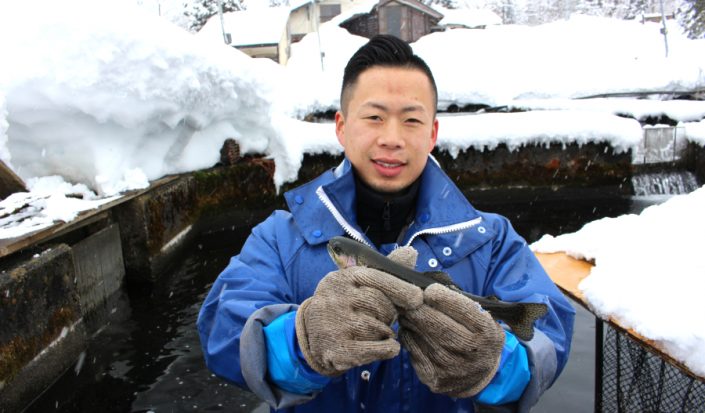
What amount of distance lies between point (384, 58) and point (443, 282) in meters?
0.95

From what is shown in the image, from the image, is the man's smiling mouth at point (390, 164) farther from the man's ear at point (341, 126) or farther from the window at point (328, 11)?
the window at point (328, 11)

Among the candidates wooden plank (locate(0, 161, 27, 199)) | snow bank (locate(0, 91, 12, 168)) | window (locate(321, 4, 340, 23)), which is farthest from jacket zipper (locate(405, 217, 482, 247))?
window (locate(321, 4, 340, 23))

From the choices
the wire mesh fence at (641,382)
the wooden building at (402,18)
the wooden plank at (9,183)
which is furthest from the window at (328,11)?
the wire mesh fence at (641,382)

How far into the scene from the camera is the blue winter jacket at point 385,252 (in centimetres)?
186

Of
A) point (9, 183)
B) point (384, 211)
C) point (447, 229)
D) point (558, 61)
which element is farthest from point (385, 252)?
point (558, 61)

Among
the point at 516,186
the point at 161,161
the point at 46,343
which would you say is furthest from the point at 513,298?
the point at 516,186

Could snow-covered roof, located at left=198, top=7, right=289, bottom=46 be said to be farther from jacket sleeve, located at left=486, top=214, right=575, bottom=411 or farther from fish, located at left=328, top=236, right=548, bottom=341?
fish, located at left=328, top=236, right=548, bottom=341

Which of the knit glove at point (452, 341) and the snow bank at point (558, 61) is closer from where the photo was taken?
the knit glove at point (452, 341)

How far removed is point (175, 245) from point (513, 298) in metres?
6.31

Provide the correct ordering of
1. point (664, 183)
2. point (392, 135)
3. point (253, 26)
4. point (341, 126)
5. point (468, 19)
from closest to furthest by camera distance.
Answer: point (392, 135)
point (341, 126)
point (664, 183)
point (253, 26)
point (468, 19)

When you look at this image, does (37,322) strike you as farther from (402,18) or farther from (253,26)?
(402,18)

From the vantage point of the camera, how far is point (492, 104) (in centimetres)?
1694

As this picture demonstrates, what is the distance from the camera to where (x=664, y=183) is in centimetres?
1141

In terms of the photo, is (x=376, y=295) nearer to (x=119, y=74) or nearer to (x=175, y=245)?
(x=119, y=74)
